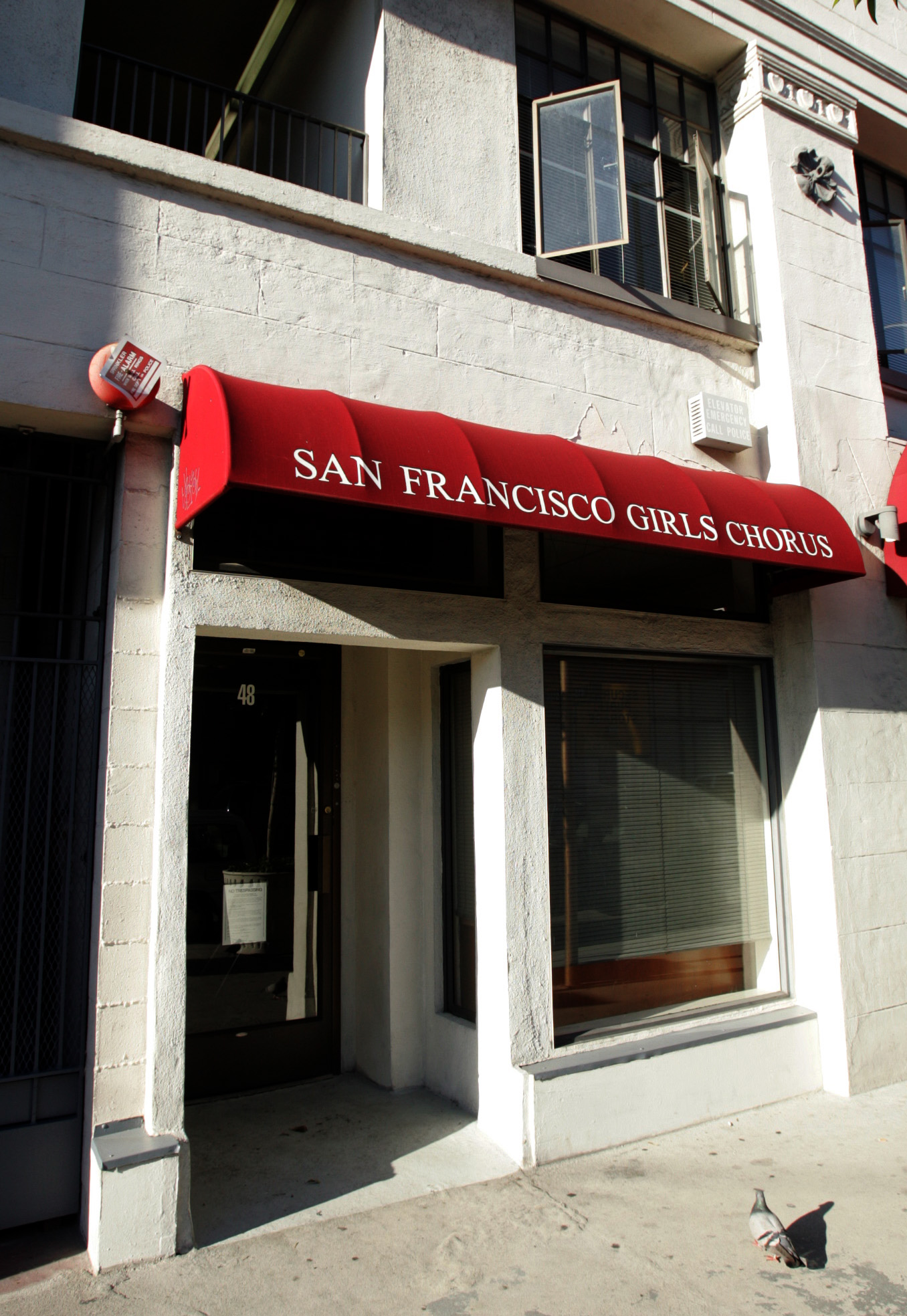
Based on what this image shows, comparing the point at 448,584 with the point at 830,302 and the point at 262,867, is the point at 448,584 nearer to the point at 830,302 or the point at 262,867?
the point at 262,867

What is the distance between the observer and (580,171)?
231 inches

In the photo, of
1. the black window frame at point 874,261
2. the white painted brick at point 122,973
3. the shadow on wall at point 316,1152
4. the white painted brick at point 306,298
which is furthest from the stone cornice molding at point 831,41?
the shadow on wall at point 316,1152

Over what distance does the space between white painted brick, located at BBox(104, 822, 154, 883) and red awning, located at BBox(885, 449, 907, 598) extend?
16.9ft

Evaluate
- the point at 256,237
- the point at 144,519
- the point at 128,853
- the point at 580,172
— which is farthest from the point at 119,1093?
the point at 580,172

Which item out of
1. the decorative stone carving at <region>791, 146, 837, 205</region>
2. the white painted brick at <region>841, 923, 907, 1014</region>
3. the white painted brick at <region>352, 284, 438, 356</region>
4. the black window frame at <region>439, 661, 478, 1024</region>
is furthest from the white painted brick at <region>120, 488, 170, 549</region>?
the decorative stone carving at <region>791, 146, 837, 205</region>

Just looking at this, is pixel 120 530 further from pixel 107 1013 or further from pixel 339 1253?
pixel 339 1253

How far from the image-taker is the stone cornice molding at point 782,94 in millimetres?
6617

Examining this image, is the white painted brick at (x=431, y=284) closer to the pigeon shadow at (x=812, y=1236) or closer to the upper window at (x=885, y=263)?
the upper window at (x=885, y=263)

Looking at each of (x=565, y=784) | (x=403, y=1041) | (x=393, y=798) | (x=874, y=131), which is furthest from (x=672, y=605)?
(x=874, y=131)

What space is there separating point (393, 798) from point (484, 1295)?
2.79 meters

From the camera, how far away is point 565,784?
5.23 metres

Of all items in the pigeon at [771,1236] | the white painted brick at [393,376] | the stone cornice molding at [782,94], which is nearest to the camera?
the pigeon at [771,1236]

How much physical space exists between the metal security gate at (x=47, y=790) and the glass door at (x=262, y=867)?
0.96 m

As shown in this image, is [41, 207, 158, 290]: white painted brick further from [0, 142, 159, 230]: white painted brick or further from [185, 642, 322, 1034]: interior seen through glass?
[185, 642, 322, 1034]: interior seen through glass
